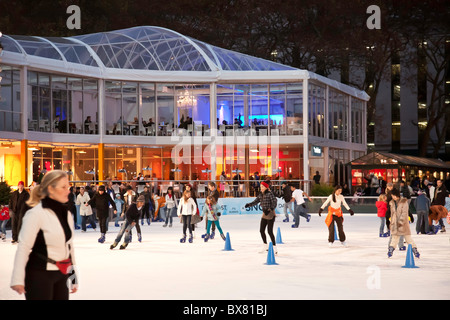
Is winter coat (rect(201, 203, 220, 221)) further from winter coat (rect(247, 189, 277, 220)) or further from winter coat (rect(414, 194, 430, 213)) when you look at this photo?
winter coat (rect(414, 194, 430, 213))

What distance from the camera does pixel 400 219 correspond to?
15.4 m

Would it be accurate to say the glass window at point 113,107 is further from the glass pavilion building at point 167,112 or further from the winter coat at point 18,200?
the winter coat at point 18,200

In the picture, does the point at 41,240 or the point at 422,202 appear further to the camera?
the point at 422,202

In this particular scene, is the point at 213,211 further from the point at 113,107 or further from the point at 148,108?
the point at 148,108

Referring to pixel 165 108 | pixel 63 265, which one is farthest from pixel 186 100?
pixel 63 265

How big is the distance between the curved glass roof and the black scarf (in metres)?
39.5

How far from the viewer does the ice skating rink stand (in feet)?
34.6

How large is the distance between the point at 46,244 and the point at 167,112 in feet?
145

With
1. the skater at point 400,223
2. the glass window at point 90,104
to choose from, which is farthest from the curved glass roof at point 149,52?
the skater at point 400,223

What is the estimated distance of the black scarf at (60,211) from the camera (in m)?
6.18

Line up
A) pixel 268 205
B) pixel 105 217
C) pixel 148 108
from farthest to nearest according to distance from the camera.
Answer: pixel 148 108, pixel 105 217, pixel 268 205

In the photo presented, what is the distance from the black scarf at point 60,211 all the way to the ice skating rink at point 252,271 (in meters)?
3.96
